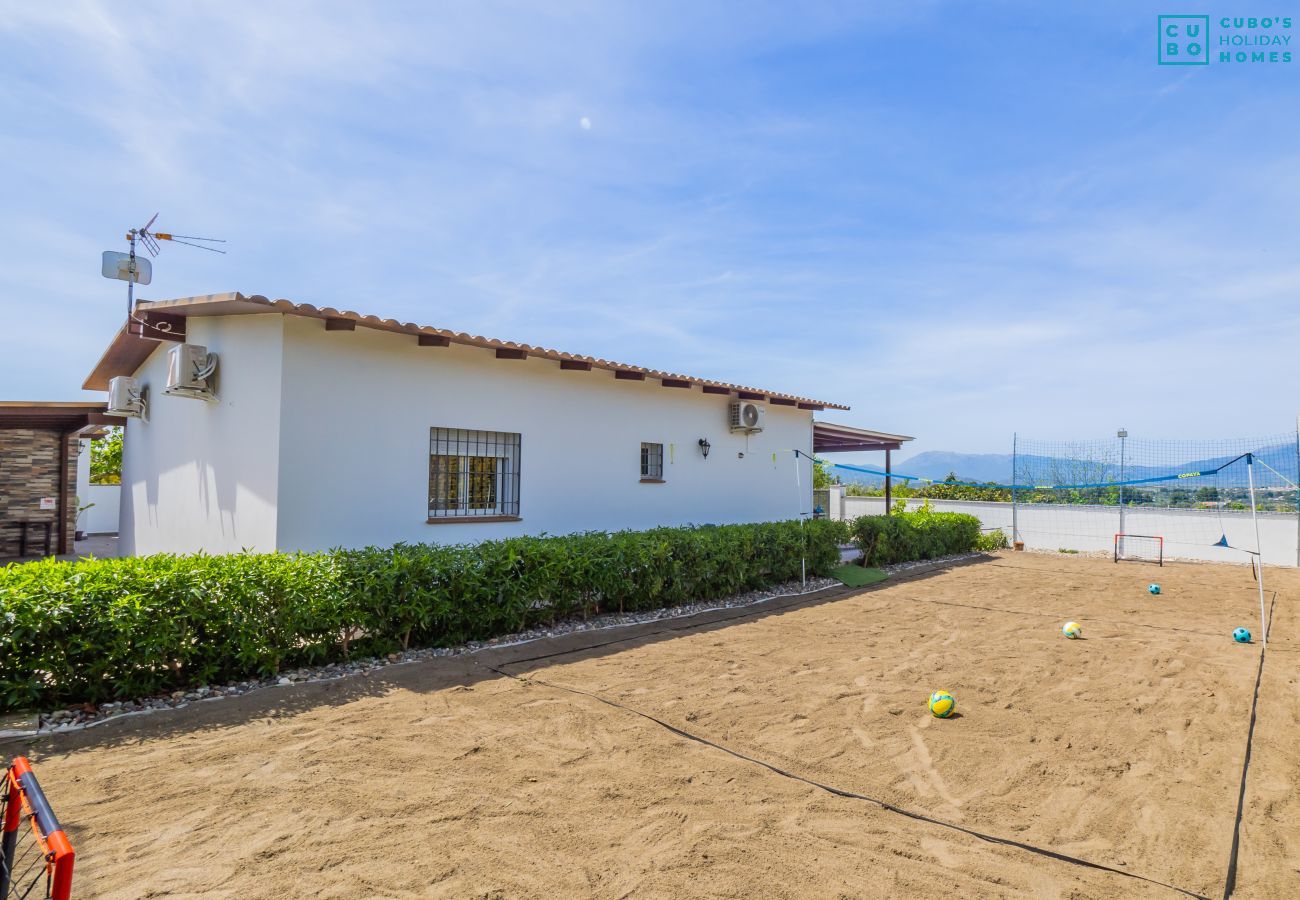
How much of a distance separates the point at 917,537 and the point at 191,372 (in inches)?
503

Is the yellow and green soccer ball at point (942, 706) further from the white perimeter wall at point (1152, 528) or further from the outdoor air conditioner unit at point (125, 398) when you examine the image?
the white perimeter wall at point (1152, 528)

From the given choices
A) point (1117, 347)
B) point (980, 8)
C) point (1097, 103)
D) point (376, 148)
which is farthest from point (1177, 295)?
point (376, 148)

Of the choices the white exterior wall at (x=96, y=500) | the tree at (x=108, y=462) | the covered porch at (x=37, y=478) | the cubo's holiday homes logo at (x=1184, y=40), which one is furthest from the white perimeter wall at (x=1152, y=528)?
the tree at (x=108, y=462)

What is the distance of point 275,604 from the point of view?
500 cm

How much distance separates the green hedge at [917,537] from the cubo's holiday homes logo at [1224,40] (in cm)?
798

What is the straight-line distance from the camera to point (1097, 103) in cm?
810

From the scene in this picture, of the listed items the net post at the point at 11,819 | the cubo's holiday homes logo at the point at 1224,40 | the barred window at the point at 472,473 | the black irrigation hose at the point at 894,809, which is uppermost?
the cubo's holiday homes logo at the point at 1224,40

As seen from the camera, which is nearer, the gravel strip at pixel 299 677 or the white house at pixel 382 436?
the gravel strip at pixel 299 677

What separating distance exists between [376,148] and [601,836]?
8.15m

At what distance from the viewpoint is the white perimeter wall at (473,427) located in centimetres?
673

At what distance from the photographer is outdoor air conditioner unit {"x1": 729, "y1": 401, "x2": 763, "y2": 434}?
11609 mm

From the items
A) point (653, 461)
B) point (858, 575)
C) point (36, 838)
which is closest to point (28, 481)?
point (653, 461)

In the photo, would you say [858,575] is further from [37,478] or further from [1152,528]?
[37,478]

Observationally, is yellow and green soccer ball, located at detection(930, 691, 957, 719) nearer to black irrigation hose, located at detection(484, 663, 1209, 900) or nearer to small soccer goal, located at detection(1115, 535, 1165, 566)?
black irrigation hose, located at detection(484, 663, 1209, 900)
